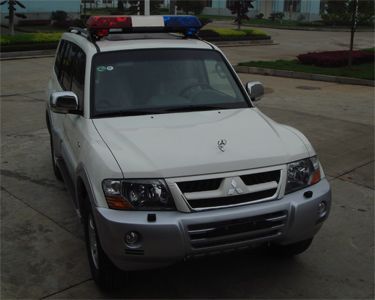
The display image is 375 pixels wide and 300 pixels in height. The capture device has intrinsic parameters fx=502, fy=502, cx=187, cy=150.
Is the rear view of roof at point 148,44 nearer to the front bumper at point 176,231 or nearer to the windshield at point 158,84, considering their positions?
the windshield at point 158,84

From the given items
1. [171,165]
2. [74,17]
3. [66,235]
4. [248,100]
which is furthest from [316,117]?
[74,17]

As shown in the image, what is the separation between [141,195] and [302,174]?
1.17 meters

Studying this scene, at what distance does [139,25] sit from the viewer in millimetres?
4898

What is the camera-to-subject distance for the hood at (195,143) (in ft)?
10.7

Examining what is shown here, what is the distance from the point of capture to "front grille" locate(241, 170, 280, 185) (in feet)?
11.0

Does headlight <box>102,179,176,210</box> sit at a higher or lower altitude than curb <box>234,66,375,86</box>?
higher

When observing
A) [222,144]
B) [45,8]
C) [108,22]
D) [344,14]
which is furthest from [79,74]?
[344,14]

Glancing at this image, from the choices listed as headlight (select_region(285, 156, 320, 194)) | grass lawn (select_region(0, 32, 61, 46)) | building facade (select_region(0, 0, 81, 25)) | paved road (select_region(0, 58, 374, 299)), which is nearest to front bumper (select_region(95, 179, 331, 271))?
headlight (select_region(285, 156, 320, 194))

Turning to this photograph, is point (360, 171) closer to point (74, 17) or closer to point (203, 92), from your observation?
point (203, 92)

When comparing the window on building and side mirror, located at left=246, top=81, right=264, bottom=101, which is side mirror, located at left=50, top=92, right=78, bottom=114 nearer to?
side mirror, located at left=246, top=81, right=264, bottom=101

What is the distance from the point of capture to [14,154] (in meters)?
7.14

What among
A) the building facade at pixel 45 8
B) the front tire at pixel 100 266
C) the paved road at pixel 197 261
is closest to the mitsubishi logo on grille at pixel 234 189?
the paved road at pixel 197 261

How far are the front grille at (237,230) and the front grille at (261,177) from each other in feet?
0.77

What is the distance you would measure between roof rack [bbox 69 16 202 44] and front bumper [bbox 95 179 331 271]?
2102 mm
